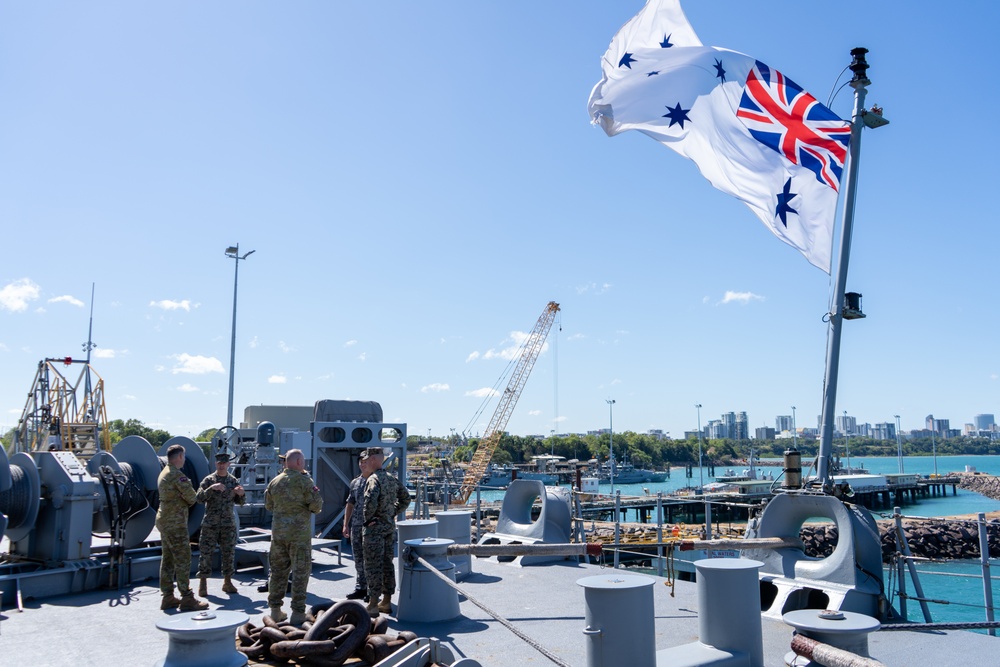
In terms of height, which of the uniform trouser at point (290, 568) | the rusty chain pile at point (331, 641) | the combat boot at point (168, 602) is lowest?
the combat boot at point (168, 602)

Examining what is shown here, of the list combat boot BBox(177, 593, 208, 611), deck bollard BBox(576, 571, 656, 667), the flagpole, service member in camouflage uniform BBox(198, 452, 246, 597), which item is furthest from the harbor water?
service member in camouflage uniform BBox(198, 452, 246, 597)

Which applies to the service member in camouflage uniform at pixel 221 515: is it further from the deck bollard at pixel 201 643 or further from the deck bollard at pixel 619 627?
the deck bollard at pixel 619 627

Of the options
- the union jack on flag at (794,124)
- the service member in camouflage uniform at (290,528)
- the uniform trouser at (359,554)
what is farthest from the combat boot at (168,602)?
the union jack on flag at (794,124)

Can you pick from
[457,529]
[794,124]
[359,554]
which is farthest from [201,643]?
[794,124]

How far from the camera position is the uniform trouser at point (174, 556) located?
7602 millimetres

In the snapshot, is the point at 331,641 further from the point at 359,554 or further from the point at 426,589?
the point at 359,554

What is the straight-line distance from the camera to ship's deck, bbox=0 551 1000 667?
6.07 m

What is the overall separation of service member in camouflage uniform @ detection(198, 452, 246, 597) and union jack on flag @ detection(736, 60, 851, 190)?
8209 mm

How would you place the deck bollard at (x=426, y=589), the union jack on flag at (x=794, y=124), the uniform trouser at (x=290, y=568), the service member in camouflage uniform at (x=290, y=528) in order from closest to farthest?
the uniform trouser at (x=290, y=568)
the service member in camouflage uniform at (x=290, y=528)
the deck bollard at (x=426, y=589)
the union jack on flag at (x=794, y=124)

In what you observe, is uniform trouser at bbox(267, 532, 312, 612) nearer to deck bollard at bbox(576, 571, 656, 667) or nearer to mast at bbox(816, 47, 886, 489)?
deck bollard at bbox(576, 571, 656, 667)

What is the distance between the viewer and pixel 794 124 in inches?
385

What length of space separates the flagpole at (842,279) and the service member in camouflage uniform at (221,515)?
6641mm

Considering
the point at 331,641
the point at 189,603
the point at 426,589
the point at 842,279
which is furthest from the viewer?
the point at 842,279

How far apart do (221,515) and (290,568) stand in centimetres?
224
